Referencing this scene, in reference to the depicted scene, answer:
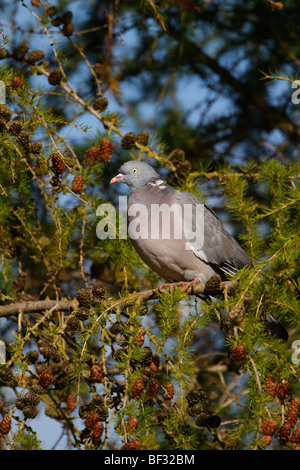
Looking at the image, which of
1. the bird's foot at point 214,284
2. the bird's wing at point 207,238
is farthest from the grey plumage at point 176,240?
the bird's foot at point 214,284

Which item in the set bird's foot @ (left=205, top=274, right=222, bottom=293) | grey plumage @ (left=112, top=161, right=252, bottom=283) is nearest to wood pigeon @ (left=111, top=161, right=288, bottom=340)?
grey plumage @ (left=112, top=161, right=252, bottom=283)

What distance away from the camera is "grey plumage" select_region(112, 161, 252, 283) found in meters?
2.96

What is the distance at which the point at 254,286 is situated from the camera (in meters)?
2.23

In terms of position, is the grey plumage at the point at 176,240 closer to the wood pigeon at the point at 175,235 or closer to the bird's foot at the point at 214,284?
the wood pigeon at the point at 175,235

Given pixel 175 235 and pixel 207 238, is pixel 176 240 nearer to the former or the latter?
pixel 175 235

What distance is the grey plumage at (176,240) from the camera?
2963 millimetres

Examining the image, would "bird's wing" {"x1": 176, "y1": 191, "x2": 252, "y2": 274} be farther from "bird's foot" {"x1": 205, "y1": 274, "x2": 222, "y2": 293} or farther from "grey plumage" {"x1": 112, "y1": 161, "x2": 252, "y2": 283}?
"bird's foot" {"x1": 205, "y1": 274, "x2": 222, "y2": 293}

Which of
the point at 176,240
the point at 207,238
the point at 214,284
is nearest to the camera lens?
→ the point at 214,284

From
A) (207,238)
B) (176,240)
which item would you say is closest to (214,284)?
(176,240)

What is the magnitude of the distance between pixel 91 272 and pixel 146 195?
614 millimetres

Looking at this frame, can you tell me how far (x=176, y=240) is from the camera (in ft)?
9.80
